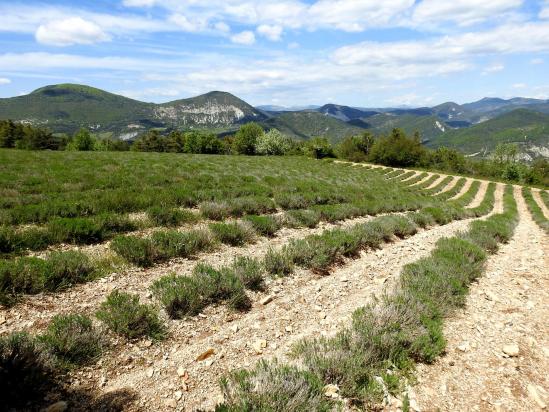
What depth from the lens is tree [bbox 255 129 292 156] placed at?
9138 centimetres

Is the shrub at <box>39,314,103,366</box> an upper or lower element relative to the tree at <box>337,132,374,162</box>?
lower

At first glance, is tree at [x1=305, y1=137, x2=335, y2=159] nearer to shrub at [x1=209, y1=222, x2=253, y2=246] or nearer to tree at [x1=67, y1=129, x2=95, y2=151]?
tree at [x1=67, y1=129, x2=95, y2=151]

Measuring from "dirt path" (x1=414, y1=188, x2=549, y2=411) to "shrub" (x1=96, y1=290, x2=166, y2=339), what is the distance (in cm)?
406

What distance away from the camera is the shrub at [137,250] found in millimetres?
7522

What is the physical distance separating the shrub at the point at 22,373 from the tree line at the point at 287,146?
8105 cm

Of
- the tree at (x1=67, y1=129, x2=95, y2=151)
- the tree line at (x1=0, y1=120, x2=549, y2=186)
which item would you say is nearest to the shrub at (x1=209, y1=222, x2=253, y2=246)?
the tree line at (x1=0, y1=120, x2=549, y2=186)

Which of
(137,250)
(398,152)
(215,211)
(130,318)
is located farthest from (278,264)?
(398,152)

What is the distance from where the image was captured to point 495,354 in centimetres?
523

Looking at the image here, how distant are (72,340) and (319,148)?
317ft

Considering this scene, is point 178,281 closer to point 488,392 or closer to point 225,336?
point 225,336

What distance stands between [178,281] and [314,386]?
351cm

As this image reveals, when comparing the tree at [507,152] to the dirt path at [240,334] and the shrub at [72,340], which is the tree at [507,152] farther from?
the shrub at [72,340]

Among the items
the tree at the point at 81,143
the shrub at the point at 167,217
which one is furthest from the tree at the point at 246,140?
the shrub at the point at 167,217

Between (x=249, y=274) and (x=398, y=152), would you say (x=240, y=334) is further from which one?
(x=398, y=152)
